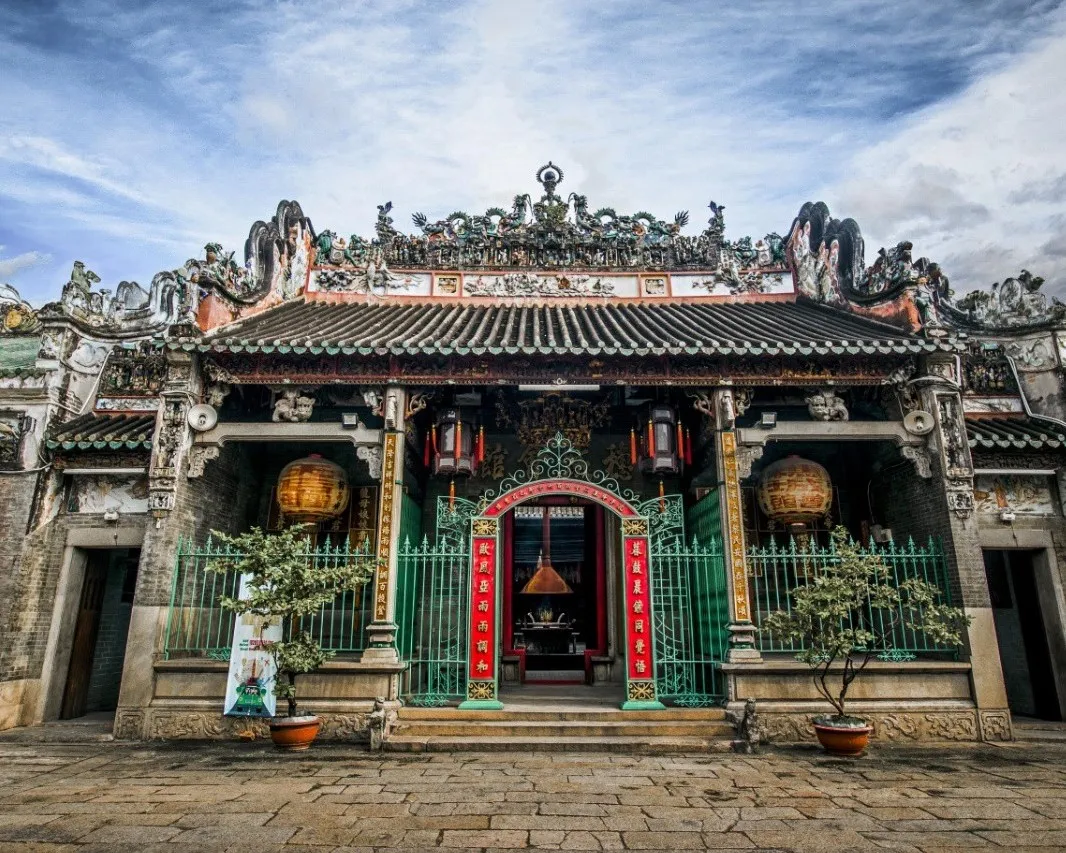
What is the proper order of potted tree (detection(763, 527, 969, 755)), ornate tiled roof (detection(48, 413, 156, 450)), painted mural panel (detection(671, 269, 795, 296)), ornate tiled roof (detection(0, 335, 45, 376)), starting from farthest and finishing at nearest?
painted mural panel (detection(671, 269, 795, 296)), ornate tiled roof (detection(0, 335, 45, 376)), ornate tiled roof (detection(48, 413, 156, 450)), potted tree (detection(763, 527, 969, 755))

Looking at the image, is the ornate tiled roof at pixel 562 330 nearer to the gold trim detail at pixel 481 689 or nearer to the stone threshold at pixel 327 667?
the stone threshold at pixel 327 667

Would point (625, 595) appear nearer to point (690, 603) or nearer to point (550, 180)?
point (690, 603)

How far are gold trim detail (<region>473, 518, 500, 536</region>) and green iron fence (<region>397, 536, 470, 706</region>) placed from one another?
253 millimetres

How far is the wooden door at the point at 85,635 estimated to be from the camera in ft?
29.2

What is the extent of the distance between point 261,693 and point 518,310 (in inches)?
272

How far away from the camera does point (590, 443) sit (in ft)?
34.5

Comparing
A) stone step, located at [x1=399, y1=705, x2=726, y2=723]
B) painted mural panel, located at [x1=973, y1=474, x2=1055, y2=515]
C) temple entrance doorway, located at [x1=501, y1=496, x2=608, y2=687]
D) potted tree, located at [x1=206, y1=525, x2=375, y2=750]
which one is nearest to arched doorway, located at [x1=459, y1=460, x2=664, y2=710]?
stone step, located at [x1=399, y1=705, x2=726, y2=723]

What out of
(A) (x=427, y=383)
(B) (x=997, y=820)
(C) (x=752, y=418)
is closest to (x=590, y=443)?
(C) (x=752, y=418)

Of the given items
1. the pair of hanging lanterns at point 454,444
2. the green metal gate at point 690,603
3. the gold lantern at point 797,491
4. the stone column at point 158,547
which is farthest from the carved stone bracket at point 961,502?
the stone column at point 158,547

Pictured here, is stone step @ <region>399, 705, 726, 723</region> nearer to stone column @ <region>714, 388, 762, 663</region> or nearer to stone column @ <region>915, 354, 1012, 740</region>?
stone column @ <region>714, 388, 762, 663</region>

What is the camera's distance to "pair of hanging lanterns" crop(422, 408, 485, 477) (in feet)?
27.9

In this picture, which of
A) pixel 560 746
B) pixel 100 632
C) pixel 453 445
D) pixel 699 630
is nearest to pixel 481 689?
pixel 560 746

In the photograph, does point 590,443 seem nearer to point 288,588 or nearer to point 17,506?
point 288,588

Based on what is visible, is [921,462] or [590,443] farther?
[590,443]
